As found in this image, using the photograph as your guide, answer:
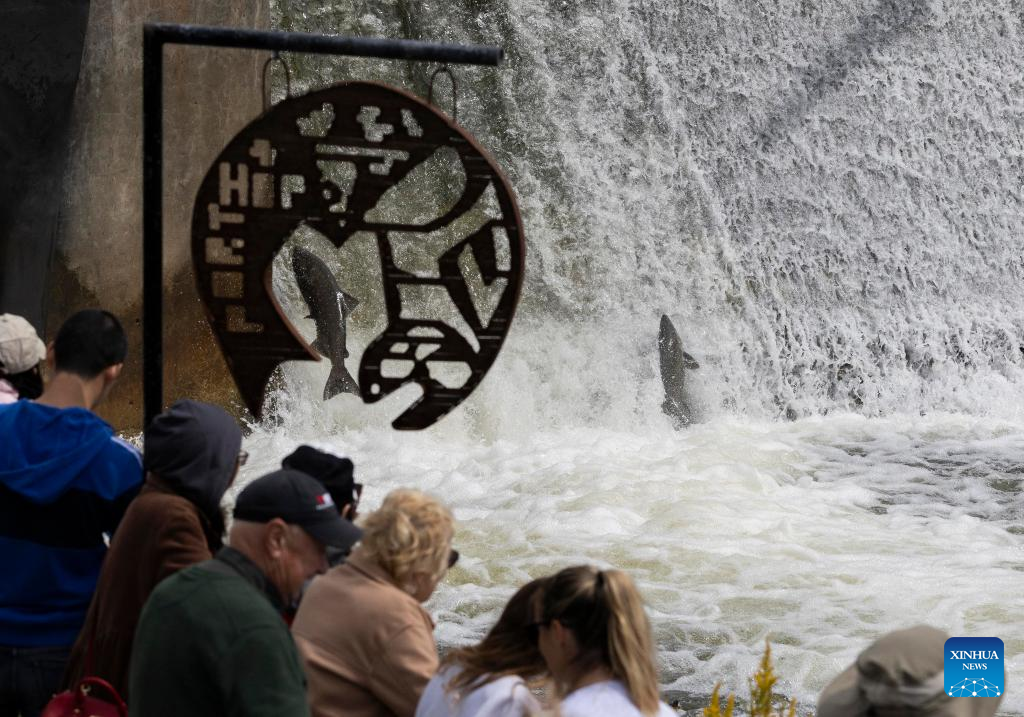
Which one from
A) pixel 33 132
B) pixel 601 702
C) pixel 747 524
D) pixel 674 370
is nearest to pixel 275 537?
pixel 601 702

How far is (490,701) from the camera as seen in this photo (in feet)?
8.92

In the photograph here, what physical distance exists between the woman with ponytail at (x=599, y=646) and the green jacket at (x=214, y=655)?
51 centimetres

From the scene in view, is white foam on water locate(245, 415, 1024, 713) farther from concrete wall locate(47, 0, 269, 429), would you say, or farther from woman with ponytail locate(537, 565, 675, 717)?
woman with ponytail locate(537, 565, 675, 717)

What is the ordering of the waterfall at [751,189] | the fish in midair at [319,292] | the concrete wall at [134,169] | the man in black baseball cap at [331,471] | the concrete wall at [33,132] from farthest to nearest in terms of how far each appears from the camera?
1. the waterfall at [751,189]
2. the fish in midair at [319,292]
3. the concrete wall at [134,169]
4. the concrete wall at [33,132]
5. the man in black baseball cap at [331,471]

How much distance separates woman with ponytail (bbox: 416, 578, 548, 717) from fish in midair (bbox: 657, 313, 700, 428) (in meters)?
8.54

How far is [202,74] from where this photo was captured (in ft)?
32.0

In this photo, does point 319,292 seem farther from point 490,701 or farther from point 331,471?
point 490,701

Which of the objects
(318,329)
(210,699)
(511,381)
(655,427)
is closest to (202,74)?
(318,329)

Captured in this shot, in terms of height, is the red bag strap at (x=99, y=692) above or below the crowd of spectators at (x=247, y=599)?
below

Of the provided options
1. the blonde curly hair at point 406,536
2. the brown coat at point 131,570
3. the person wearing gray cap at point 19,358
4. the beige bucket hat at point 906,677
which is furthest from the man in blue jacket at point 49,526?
the beige bucket hat at point 906,677

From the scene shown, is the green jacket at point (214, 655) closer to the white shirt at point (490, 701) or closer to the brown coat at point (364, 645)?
the white shirt at point (490, 701)

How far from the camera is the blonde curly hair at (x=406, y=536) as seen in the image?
9.81 ft

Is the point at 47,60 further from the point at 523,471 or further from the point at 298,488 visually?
the point at 298,488

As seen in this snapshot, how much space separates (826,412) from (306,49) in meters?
8.71
